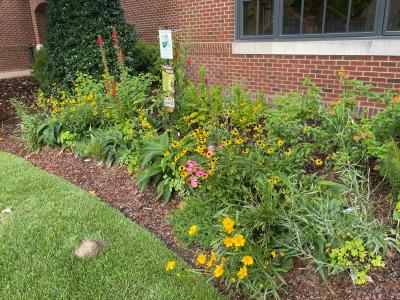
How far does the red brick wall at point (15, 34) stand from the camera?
15.0 metres

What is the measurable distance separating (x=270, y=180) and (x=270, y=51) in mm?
3787

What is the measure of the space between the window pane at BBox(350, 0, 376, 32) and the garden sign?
9.18 ft

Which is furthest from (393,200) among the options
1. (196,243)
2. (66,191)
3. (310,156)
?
(66,191)

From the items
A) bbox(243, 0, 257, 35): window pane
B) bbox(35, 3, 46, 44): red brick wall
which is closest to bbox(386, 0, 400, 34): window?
bbox(243, 0, 257, 35): window pane

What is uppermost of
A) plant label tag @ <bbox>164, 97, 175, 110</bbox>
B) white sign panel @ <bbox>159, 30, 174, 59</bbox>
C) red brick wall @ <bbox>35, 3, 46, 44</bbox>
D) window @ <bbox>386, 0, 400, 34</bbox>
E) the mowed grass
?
red brick wall @ <bbox>35, 3, 46, 44</bbox>

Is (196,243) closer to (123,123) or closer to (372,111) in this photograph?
(123,123)

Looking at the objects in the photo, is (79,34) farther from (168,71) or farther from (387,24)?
(387,24)

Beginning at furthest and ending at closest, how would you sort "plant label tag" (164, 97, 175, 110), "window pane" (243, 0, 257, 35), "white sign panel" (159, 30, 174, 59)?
"window pane" (243, 0, 257, 35), "plant label tag" (164, 97, 175, 110), "white sign panel" (159, 30, 174, 59)

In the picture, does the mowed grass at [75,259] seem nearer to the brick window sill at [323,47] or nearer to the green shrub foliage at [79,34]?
the green shrub foliage at [79,34]

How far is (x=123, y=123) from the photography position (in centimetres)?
464

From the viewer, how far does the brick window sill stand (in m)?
4.75

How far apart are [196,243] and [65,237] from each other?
1.13m

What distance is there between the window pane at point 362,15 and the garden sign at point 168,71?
9.18 feet

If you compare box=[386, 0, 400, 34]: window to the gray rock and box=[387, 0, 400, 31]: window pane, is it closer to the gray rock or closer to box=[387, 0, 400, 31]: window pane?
box=[387, 0, 400, 31]: window pane
